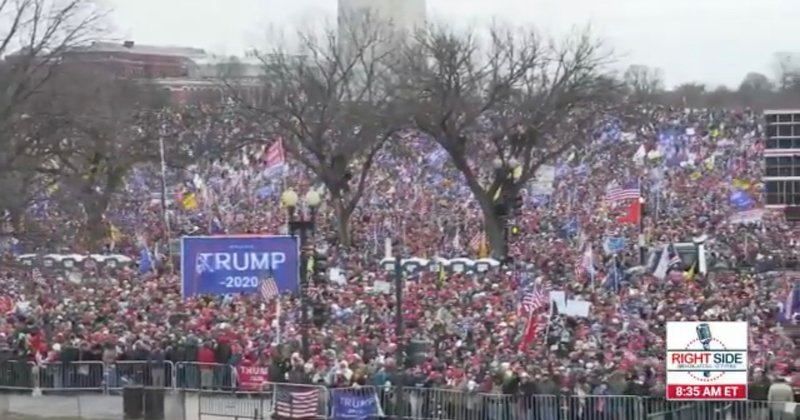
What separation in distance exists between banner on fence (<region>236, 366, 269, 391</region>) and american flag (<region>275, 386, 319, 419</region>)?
1.11 m

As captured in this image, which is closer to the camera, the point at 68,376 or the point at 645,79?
the point at 68,376

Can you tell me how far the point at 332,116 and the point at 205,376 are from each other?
28.9m

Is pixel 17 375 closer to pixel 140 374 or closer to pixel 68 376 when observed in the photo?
pixel 68 376

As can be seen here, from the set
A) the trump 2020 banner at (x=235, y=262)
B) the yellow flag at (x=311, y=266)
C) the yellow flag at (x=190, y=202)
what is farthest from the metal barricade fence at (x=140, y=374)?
the yellow flag at (x=190, y=202)

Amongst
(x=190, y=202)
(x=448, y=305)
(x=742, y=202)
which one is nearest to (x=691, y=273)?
(x=448, y=305)

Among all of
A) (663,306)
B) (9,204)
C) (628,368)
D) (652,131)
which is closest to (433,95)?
(9,204)

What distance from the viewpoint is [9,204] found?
36969mm

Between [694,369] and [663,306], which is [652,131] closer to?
[663,306]

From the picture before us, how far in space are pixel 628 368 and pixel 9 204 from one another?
18.0 m

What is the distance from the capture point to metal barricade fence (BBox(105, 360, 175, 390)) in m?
28.5

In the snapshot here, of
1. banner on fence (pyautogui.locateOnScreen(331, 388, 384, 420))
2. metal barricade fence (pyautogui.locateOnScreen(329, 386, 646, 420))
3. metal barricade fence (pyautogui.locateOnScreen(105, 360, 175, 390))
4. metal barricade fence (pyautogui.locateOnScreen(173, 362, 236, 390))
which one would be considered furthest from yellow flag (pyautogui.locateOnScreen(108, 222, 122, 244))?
metal barricade fence (pyautogui.locateOnScreen(329, 386, 646, 420))

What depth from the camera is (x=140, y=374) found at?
94.2ft

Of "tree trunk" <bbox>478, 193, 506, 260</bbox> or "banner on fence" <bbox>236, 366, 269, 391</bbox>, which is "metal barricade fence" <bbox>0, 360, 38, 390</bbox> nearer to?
"banner on fence" <bbox>236, 366, 269, 391</bbox>
